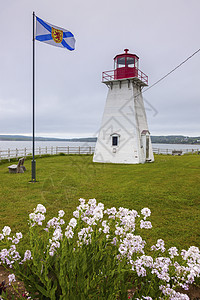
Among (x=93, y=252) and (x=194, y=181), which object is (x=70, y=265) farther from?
(x=194, y=181)

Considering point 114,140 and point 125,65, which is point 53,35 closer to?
point 125,65

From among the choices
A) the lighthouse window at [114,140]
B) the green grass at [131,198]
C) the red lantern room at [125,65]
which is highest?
the red lantern room at [125,65]

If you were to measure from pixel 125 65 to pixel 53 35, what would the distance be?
9.46 metres

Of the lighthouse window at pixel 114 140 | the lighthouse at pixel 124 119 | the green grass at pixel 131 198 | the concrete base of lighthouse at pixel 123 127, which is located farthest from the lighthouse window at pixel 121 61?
the green grass at pixel 131 198

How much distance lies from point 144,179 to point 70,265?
33.1 ft

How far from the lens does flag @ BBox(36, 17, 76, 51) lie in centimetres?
1066

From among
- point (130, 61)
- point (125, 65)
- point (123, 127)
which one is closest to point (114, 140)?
point (123, 127)

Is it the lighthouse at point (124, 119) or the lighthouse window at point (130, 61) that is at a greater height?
the lighthouse window at point (130, 61)

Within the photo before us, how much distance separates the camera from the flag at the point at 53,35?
35.0 feet

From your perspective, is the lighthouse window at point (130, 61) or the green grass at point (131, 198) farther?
the lighthouse window at point (130, 61)

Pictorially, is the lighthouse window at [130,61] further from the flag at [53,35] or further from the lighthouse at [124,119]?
the flag at [53,35]

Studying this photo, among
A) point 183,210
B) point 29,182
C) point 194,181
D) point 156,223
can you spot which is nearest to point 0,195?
point 29,182

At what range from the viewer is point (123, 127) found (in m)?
19.1

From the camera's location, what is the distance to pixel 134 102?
18844 millimetres
